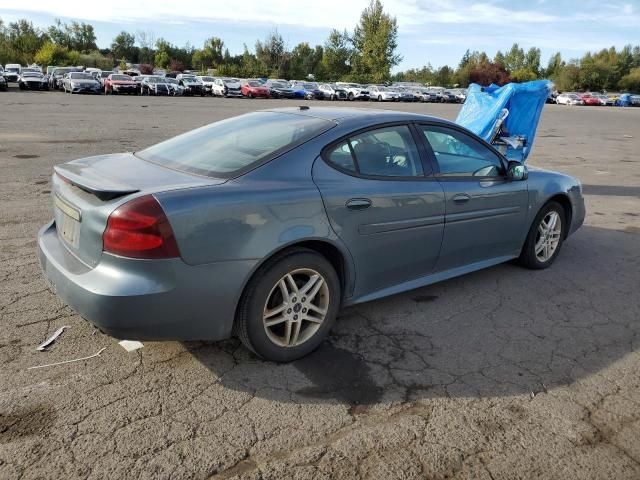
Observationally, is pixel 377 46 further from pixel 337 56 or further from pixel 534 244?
pixel 534 244

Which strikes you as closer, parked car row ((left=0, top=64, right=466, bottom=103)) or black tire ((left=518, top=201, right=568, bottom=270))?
black tire ((left=518, top=201, right=568, bottom=270))

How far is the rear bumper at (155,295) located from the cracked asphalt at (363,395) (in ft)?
1.27

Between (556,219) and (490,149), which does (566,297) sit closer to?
(556,219)

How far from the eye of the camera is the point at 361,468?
92.2 inches

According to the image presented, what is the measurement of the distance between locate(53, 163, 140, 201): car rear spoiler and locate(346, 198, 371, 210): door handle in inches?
49.6

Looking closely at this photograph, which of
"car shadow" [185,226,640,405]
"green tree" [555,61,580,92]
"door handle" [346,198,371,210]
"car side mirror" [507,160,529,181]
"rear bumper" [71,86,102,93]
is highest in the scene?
"green tree" [555,61,580,92]

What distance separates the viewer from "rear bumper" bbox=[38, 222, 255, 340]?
2584mm

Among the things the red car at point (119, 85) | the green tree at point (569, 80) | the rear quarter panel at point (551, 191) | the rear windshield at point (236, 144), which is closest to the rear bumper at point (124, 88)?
the red car at point (119, 85)

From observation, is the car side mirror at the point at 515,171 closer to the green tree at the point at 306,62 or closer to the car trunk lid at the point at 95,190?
the car trunk lid at the point at 95,190

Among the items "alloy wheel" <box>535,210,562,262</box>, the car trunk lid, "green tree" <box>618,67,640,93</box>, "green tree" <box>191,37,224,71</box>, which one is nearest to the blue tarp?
"alloy wheel" <box>535,210,562,262</box>

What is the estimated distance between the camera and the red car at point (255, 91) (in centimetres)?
4200

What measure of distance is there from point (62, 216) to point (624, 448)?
3283 millimetres

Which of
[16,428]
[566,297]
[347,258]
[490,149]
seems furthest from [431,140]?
[16,428]

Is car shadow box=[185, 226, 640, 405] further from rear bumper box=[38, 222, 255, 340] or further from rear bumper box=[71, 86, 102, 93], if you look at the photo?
rear bumper box=[71, 86, 102, 93]
